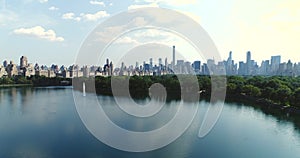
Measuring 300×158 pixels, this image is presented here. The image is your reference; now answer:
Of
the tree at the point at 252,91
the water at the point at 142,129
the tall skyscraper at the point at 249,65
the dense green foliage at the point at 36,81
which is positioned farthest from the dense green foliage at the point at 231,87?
the tall skyscraper at the point at 249,65

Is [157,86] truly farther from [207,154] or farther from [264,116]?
[207,154]

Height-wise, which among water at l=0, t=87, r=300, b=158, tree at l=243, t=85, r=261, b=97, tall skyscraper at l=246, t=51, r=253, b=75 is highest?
tall skyscraper at l=246, t=51, r=253, b=75

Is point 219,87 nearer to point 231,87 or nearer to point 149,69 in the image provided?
point 231,87

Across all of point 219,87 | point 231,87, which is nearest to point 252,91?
point 231,87

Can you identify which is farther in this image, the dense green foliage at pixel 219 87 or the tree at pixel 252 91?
the tree at pixel 252 91

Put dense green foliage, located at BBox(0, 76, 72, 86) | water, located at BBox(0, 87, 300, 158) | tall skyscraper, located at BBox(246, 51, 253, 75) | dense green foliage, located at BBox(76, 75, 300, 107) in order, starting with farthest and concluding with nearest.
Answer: tall skyscraper, located at BBox(246, 51, 253, 75) < dense green foliage, located at BBox(0, 76, 72, 86) < dense green foliage, located at BBox(76, 75, 300, 107) < water, located at BBox(0, 87, 300, 158)

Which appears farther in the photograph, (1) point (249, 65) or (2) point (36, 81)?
(1) point (249, 65)

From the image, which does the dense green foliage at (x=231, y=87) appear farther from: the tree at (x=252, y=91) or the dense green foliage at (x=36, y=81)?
the dense green foliage at (x=36, y=81)

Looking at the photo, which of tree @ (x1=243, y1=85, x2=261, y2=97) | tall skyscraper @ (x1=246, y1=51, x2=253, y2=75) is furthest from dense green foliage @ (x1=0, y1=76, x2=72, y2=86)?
tall skyscraper @ (x1=246, y1=51, x2=253, y2=75)

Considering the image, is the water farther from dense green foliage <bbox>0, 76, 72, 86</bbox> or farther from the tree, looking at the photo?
dense green foliage <bbox>0, 76, 72, 86</bbox>
